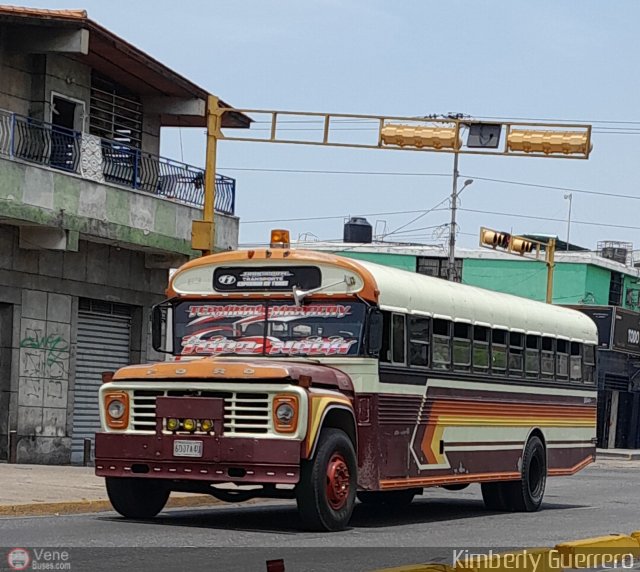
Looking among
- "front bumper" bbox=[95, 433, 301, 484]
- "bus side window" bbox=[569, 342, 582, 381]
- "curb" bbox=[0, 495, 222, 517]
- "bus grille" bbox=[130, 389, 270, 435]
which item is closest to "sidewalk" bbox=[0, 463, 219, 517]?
"curb" bbox=[0, 495, 222, 517]

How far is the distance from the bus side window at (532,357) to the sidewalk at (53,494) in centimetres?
447

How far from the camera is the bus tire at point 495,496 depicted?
759 inches

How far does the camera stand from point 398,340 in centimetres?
1579

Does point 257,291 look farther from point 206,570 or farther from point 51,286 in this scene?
point 51,286

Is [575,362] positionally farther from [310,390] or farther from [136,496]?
[136,496]

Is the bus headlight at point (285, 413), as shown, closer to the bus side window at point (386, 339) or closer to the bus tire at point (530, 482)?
the bus side window at point (386, 339)

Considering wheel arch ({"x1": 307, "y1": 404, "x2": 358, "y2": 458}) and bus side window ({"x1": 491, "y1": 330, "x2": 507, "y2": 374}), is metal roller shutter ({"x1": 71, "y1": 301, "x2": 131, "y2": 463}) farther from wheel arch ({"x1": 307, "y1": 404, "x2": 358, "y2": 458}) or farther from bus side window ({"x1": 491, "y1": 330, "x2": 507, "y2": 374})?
wheel arch ({"x1": 307, "y1": 404, "x2": 358, "y2": 458})

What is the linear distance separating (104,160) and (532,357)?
10.2 m

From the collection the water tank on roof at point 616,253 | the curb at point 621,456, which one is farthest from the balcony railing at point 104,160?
the water tank on roof at point 616,253

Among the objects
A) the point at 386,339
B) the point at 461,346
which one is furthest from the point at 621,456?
the point at 386,339

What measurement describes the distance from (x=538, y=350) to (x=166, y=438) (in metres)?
7.19

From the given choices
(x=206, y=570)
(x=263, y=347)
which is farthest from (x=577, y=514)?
(x=206, y=570)

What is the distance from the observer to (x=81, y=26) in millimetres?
24391

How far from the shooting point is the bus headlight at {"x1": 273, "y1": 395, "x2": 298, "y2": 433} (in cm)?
1379
